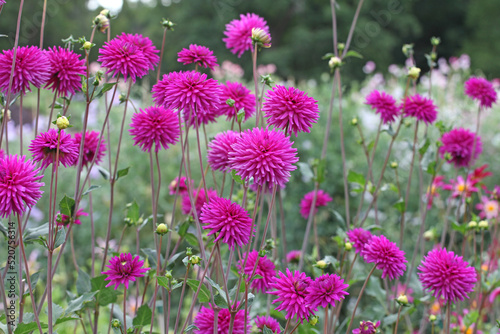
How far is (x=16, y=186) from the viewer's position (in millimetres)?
835

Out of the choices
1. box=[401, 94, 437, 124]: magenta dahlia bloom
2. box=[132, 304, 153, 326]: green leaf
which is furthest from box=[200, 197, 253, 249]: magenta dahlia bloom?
box=[401, 94, 437, 124]: magenta dahlia bloom

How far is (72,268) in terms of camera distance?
334 cm

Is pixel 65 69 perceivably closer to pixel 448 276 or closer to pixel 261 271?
pixel 261 271

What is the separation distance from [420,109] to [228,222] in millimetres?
881

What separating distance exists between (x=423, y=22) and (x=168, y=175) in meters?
12.7

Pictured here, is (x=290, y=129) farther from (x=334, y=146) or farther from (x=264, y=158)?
(x=334, y=146)

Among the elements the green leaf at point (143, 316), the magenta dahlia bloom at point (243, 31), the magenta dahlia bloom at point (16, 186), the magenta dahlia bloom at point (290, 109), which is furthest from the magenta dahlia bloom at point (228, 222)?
the magenta dahlia bloom at point (243, 31)

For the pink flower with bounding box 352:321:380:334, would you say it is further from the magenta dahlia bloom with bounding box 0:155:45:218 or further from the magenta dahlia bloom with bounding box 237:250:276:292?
the magenta dahlia bloom with bounding box 0:155:45:218

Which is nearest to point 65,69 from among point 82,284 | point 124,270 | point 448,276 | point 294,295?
point 124,270

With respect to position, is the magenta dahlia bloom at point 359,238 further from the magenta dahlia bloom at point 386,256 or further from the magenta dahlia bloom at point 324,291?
the magenta dahlia bloom at point 324,291

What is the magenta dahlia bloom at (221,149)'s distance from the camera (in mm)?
1034

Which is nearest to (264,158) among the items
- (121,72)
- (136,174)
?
(121,72)

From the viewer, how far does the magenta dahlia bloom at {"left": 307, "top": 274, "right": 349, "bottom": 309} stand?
3.01 feet

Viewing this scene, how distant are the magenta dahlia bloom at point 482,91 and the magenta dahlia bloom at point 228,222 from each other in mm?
1091
